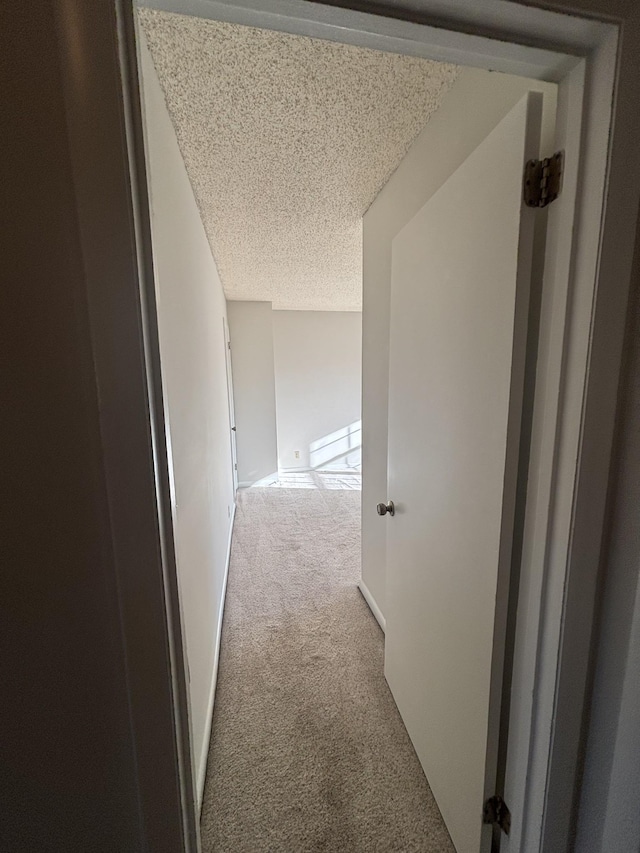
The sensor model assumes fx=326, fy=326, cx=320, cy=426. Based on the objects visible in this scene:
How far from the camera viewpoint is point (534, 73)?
0.67m

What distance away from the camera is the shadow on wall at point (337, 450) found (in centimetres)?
574

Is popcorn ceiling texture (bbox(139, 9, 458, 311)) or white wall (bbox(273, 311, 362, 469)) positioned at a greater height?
popcorn ceiling texture (bbox(139, 9, 458, 311))

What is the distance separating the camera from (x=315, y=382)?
18.3 ft

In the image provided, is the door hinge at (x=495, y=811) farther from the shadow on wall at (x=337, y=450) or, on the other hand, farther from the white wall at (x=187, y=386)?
the shadow on wall at (x=337, y=450)

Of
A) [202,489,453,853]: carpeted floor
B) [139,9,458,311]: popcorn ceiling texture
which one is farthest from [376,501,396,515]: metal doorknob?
[139,9,458,311]: popcorn ceiling texture

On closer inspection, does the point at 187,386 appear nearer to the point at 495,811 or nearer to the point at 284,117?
the point at 284,117

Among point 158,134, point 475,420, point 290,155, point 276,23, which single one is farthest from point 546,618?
point 290,155

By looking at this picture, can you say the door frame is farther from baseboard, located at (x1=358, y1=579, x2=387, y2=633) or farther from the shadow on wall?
the shadow on wall

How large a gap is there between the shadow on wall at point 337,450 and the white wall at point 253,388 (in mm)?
1067

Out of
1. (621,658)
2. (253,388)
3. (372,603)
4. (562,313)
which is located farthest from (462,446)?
(253,388)

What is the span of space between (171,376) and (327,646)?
1.66 meters

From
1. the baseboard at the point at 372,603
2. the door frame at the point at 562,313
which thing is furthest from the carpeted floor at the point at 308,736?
the door frame at the point at 562,313

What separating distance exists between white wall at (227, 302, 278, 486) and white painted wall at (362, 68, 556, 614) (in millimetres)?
2802

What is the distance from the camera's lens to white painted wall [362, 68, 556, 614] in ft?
3.08
